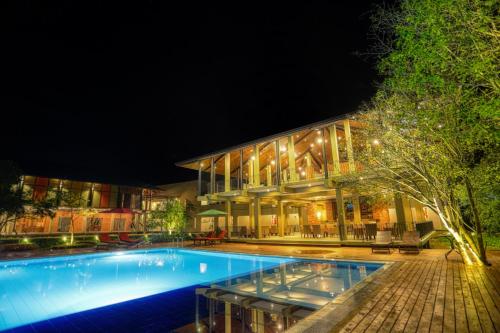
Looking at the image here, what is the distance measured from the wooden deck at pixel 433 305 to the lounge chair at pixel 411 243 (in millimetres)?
3491

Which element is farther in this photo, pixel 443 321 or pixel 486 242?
pixel 486 242

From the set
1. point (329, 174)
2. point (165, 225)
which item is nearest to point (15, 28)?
point (165, 225)

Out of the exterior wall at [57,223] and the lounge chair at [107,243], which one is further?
the exterior wall at [57,223]

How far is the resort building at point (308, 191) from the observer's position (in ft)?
38.0

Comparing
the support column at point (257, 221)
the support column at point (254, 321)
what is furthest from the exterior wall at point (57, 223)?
the support column at point (254, 321)

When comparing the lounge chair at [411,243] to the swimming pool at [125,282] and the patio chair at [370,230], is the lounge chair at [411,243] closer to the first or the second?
the patio chair at [370,230]

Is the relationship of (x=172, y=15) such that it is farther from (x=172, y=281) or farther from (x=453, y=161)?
(x=453, y=161)

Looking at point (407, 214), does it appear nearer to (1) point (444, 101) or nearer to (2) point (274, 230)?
(1) point (444, 101)

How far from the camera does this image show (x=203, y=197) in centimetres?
2005

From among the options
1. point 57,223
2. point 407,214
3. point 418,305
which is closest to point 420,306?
point 418,305

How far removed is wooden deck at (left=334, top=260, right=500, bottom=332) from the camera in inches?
101

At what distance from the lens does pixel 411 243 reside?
343 inches

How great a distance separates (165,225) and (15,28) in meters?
14.3

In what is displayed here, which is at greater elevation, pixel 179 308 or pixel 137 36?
pixel 137 36
